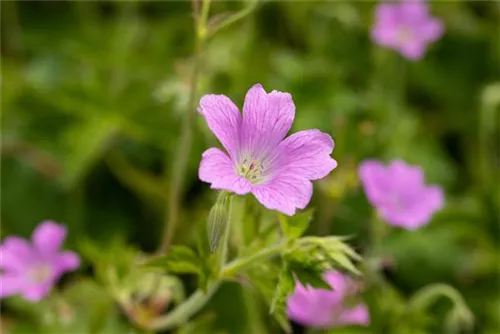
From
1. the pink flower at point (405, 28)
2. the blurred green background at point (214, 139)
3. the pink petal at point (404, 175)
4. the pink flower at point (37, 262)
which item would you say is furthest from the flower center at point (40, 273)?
the pink flower at point (405, 28)

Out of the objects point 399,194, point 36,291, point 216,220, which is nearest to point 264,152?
point 216,220

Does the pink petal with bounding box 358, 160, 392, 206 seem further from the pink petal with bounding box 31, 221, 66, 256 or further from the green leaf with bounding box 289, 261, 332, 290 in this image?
the pink petal with bounding box 31, 221, 66, 256

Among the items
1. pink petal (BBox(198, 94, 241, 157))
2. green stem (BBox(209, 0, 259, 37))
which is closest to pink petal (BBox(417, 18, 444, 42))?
green stem (BBox(209, 0, 259, 37))

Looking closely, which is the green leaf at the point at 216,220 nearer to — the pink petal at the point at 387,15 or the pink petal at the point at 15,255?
the pink petal at the point at 15,255

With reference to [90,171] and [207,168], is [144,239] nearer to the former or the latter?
[90,171]

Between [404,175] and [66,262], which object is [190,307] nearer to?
[66,262]
